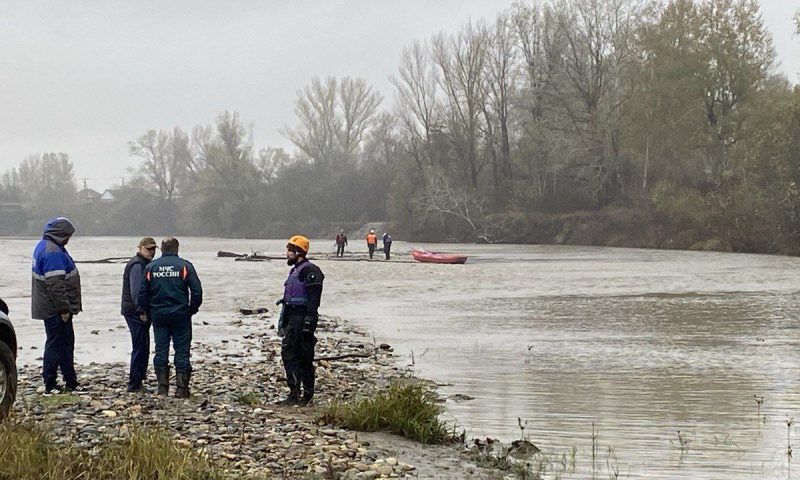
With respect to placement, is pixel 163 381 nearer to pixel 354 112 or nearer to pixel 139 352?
pixel 139 352

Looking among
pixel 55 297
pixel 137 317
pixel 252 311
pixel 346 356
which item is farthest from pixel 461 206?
pixel 55 297

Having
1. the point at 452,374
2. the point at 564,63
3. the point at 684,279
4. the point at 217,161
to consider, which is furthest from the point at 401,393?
the point at 217,161

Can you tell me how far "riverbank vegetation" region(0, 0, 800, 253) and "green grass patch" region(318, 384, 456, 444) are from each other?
46709 millimetres

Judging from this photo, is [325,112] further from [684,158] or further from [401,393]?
[401,393]

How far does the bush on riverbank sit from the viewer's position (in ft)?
21.5

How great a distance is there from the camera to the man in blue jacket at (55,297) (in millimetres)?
10133

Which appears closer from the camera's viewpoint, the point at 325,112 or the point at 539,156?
the point at 539,156

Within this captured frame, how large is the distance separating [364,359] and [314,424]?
5905 millimetres

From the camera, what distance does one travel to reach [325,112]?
11500cm

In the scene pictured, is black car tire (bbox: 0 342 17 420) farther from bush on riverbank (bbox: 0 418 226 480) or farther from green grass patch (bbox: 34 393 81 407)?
bush on riverbank (bbox: 0 418 226 480)

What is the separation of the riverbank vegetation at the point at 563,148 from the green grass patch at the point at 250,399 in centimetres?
4654

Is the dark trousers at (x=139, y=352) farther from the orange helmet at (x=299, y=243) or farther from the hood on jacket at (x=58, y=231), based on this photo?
the orange helmet at (x=299, y=243)

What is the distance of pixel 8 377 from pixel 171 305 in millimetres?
Result: 2179

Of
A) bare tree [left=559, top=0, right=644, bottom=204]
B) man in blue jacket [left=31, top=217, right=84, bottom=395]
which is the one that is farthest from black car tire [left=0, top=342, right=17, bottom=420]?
bare tree [left=559, top=0, right=644, bottom=204]
